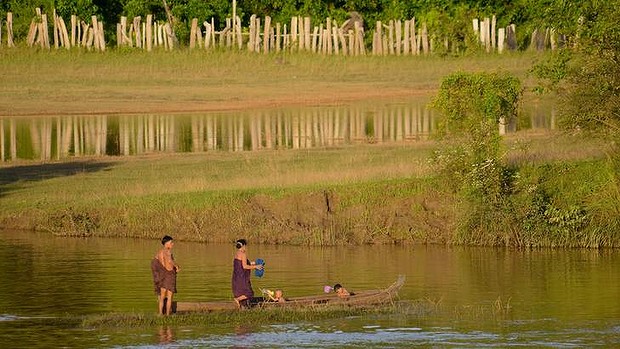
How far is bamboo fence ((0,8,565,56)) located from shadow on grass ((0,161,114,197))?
18722 millimetres

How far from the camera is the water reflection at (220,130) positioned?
4062cm

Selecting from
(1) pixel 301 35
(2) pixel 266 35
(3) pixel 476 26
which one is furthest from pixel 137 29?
(3) pixel 476 26

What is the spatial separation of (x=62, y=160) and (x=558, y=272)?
14.7 m

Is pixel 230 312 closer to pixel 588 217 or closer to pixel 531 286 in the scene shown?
pixel 531 286

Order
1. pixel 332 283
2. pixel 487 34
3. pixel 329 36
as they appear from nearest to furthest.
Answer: pixel 332 283, pixel 329 36, pixel 487 34

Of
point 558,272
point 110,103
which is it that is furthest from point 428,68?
point 558,272

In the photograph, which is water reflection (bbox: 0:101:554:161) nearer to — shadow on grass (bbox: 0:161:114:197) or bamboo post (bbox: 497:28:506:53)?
shadow on grass (bbox: 0:161:114:197)

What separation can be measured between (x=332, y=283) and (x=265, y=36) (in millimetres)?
30460

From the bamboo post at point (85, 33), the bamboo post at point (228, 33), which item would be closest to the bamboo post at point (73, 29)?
the bamboo post at point (85, 33)

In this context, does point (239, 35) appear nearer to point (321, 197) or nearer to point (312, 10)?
point (312, 10)

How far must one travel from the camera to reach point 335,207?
30.7 metres

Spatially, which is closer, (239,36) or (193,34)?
(193,34)

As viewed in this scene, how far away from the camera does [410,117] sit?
46.8m

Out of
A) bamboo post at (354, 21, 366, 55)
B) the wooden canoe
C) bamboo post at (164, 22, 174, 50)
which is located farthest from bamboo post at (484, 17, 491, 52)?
the wooden canoe
